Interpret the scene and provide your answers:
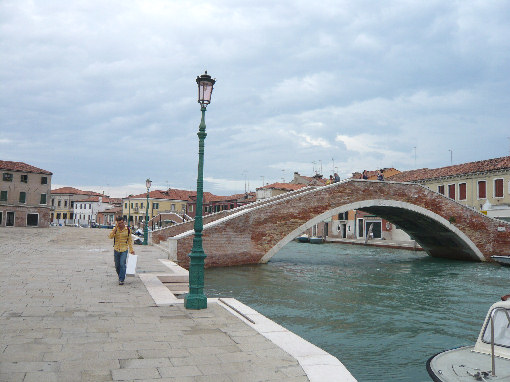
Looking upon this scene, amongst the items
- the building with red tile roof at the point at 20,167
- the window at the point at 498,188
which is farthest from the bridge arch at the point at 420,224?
the building with red tile roof at the point at 20,167

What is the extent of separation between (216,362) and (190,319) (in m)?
1.63

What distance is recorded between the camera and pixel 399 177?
36.0 meters

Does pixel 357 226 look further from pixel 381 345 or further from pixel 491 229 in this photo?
pixel 381 345

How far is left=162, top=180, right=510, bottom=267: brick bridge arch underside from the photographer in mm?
15180

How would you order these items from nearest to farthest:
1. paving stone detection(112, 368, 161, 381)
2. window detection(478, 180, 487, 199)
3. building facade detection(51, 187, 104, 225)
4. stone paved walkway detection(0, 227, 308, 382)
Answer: paving stone detection(112, 368, 161, 381) → stone paved walkway detection(0, 227, 308, 382) → window detection(478, 180, 487, 199) → building facade detection(51, 187, 104, 225)

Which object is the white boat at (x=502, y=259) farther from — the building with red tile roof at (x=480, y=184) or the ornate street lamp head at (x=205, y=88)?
the ornate street lamp head at (x=205, y=88)

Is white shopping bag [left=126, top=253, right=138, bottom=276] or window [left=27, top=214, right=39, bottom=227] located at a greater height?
window [left=27, top=214, right=39, bottom=227]

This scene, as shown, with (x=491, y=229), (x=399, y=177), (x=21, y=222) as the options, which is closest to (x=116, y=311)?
(x=491, y=229)

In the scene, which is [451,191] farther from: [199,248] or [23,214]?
[23,214]

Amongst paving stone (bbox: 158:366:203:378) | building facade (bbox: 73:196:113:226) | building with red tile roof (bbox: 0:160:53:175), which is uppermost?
building with red tile roof (bbox: 0:160:53:175)

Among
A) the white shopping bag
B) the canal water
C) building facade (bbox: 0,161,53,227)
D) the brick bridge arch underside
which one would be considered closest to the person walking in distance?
the white shopping bag

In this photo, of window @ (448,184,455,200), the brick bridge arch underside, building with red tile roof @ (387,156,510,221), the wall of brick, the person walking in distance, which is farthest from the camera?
the wall of brick

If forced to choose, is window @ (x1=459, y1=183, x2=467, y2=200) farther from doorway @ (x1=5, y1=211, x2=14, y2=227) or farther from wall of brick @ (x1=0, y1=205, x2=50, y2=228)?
doorway @ (x1=5, y1=211, x2=14, y2=227)

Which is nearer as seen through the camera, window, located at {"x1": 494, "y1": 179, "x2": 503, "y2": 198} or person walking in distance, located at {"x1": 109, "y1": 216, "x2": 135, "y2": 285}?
person walking in distance, located at {"x1": 109, "y1": 216, "x2": 135, "y2": 285}
